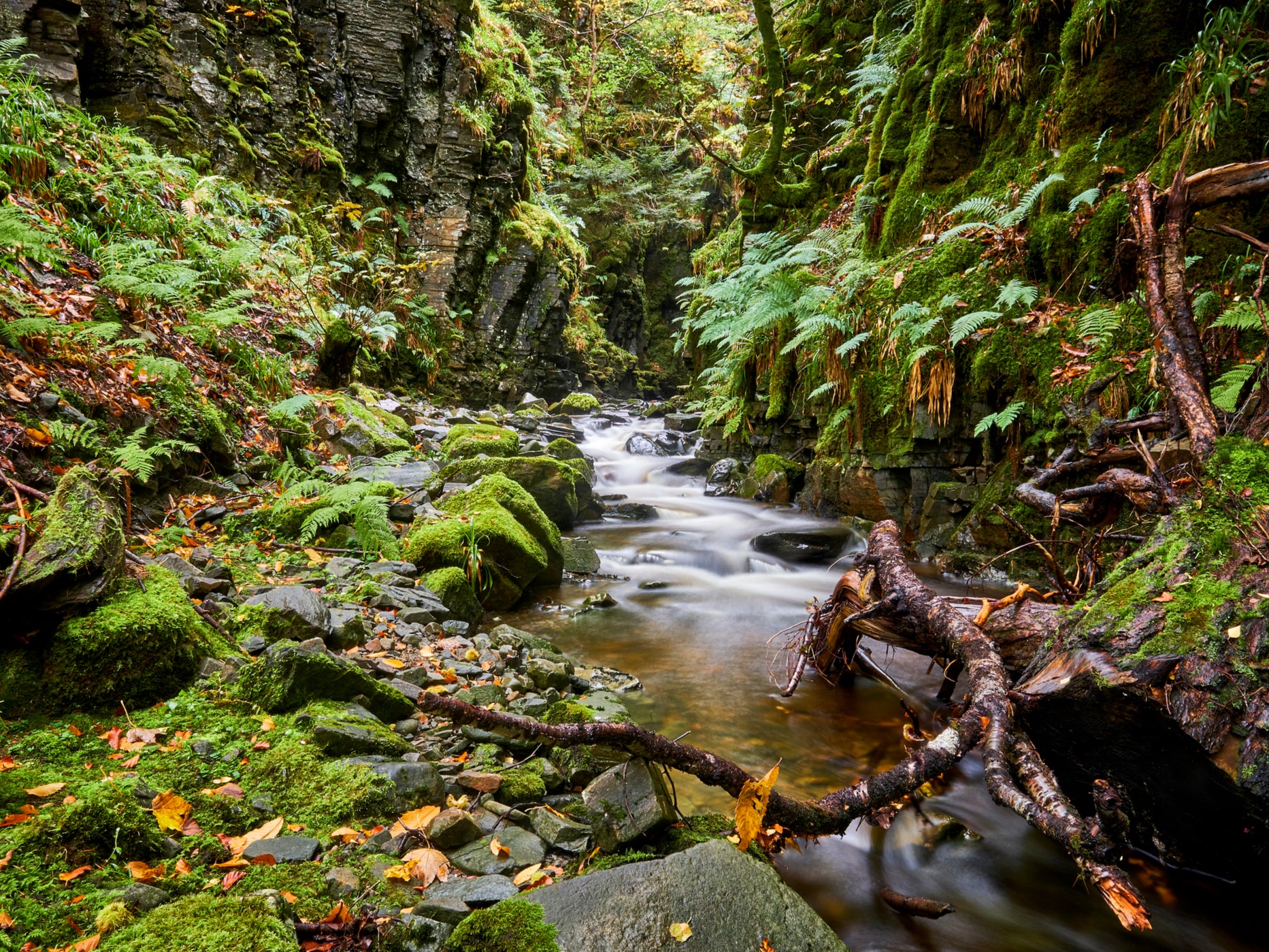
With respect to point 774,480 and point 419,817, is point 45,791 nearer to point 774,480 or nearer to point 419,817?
point 419,817

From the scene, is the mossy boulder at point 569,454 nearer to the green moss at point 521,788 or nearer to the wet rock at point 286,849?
the green moss at point 521,788

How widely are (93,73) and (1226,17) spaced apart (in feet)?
38.8

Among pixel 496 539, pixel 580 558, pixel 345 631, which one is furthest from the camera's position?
pixel 580 558

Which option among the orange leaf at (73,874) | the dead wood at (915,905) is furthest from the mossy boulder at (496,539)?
the dead wood at (915,905)

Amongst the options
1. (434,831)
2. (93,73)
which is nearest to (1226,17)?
(434,831)

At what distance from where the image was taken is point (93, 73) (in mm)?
7473

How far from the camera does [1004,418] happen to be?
5.16 meters

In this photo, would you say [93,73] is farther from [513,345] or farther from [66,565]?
[66,565]

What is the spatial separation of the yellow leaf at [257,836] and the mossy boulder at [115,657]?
82cm

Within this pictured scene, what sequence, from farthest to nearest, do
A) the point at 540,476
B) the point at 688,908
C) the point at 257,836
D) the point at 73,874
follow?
the point at 540,476, the point at 257,836, the point at 688,908, the point at 73,874

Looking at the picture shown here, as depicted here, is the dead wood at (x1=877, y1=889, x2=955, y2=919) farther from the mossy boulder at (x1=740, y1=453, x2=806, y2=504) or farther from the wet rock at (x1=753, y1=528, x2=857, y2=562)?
the mossy boulder at (x1=740, y1=453, x2=806, y2=504)

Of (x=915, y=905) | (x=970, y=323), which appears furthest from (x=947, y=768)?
(x=970, y=323)

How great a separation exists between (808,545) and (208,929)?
20.5ft

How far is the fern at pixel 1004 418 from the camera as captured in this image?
515 centimetres
